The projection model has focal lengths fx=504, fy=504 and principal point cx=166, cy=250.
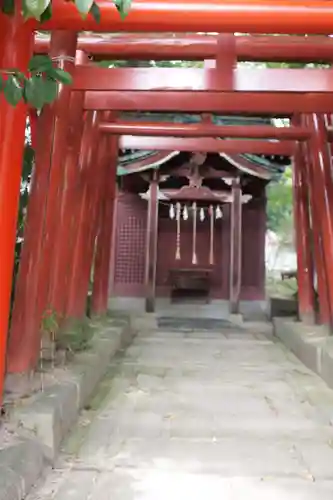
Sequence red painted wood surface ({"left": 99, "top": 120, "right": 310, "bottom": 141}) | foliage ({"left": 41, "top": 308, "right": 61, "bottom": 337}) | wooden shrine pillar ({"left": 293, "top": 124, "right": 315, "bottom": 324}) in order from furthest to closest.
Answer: wooden shrine pillar ({"left": 293, "top": 124, "right": 315, "bottom": 324}) → red painted wood surface ({"left": 99, "top": 120, "right": 310, "bottom": 141}) → foliage ({"left": 41, "top": 308, "right": 61, "bottom": 337})

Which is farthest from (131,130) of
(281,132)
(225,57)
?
(225,57)

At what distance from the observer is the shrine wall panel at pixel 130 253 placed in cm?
1149

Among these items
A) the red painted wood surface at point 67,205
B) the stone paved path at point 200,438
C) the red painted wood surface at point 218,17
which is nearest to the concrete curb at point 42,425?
the stone paved path at point 200,438

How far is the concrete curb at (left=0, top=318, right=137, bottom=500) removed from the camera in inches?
96.7

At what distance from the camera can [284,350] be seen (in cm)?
754

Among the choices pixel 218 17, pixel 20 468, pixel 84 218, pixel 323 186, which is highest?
pixel 218 17

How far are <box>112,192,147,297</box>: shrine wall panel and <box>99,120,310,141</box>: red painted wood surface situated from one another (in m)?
4.58

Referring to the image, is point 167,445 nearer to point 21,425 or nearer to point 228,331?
point 21,425

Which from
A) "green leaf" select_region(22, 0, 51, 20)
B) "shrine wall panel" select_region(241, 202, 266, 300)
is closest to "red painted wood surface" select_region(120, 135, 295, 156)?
"shrine wall panel" select_region(241, 202, 266, 300)

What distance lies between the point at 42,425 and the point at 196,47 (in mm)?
3951

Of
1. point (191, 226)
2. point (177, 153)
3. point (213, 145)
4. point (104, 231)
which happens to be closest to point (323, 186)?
point (213, 145)

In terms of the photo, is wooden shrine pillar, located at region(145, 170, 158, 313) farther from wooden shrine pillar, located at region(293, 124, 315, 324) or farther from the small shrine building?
wooden shrine pillar, located at region(293, 124, 315, 324)

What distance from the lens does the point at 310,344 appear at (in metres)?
6.21

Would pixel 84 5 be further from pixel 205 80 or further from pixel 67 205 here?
pixel 67 205
